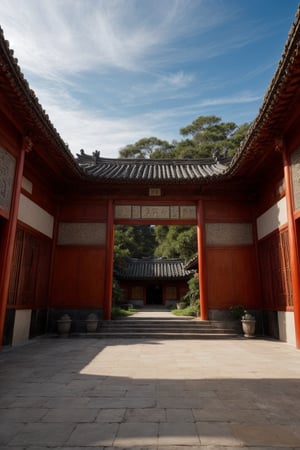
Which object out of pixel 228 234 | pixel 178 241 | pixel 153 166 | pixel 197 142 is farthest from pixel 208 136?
pixel 228 234

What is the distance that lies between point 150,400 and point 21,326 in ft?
15.2

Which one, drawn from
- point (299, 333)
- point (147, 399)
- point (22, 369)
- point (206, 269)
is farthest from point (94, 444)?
point (206, 269)

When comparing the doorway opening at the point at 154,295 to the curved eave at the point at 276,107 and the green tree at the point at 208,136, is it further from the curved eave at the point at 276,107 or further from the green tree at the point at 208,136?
the curved eave at the point at 276,107

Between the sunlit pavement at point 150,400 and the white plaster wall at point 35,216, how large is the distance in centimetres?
289

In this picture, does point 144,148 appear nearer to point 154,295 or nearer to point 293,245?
point 154,295

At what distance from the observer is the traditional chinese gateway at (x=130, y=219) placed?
550 centimetres

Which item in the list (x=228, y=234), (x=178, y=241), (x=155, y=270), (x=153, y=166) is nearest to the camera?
(x=228, y=234)

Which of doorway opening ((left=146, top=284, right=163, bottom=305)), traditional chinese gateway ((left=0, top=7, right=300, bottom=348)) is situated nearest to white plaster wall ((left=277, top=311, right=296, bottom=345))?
traditional chinese gateway ((left=0, top=7, right=300, bottom=348))

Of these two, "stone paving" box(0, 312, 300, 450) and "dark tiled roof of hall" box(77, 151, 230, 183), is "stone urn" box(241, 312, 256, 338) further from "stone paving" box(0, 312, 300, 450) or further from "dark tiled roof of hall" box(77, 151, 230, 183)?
"dark tiled roof of hall" box(77, 151, 230, 183)

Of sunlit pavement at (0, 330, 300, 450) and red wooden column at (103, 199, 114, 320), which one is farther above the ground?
red wooden column at (103, 199, 114, 320)

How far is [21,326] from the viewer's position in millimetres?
6438

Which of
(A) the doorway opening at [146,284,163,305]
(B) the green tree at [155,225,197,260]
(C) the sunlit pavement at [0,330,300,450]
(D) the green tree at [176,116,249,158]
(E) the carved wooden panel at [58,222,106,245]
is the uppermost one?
(D) the green tree at [176,116,249,158]

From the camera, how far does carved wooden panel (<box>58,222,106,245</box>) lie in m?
8.47

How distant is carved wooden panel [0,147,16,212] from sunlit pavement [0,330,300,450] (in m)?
2.60
